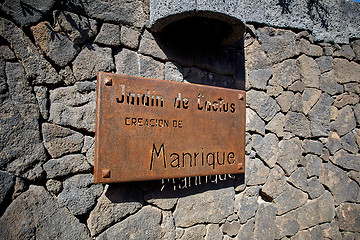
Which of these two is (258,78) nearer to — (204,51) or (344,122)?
(204,51)

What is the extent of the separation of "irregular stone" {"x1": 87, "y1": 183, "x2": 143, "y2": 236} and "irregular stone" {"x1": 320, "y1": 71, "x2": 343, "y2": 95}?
1.82 metres

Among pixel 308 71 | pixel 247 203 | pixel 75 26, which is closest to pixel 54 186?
pixel 75 26

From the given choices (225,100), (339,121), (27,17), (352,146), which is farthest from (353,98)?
(27,17)

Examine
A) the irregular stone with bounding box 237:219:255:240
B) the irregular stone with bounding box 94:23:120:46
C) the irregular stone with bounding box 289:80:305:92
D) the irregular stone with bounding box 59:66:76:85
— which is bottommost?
the irregular stone with bounding box 237:219:255:240

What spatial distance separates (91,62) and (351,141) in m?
2.31

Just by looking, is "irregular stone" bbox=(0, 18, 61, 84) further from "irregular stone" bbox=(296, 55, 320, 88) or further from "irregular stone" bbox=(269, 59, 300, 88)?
"irregular stone" bbox=(296, 55, 320, 88)

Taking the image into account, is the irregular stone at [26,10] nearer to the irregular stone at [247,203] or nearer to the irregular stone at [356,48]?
the irregular stone at [247,203]

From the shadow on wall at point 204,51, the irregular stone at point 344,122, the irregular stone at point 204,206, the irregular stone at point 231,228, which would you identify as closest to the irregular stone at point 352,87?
the irregular stone at point 344,122

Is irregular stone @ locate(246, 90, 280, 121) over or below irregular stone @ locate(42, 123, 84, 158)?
over

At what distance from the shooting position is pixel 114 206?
133 centimetres

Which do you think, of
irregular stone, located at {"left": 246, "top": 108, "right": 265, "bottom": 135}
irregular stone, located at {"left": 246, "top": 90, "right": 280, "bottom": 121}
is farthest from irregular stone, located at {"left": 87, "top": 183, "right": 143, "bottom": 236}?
irregular stone, located at {"left": 246, "top": 90, "right": 280, "bottom": 121}

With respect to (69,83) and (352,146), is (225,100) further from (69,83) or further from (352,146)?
(352,146)

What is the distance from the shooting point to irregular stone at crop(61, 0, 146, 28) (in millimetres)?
1324

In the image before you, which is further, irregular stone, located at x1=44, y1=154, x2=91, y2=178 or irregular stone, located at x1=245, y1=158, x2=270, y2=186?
irregular stone, located at x1=245, y1=158, x2=270, y2=186
